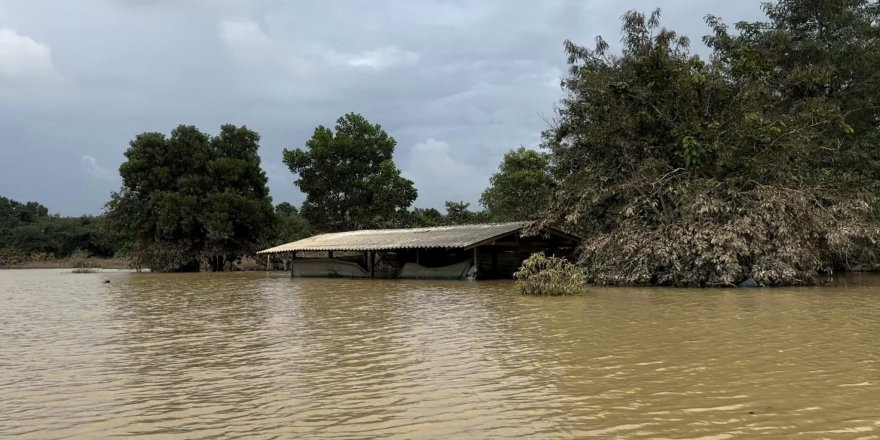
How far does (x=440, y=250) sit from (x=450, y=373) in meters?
17.9

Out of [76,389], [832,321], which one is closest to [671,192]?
[832,321]

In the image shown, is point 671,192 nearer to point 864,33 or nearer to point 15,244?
point 864,33

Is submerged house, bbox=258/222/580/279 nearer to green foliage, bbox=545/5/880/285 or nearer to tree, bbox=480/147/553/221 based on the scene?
green foliage, bbox=545/5/880/285

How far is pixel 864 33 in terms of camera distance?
70.2 feet

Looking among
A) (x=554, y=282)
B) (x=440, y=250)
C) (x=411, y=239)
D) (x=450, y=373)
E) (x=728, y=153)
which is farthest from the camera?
(x=440, y=250)

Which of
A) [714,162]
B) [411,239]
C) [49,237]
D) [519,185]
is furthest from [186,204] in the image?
[714,162]

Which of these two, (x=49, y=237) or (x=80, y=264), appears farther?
(x=49, y=237)

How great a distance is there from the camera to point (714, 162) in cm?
1762

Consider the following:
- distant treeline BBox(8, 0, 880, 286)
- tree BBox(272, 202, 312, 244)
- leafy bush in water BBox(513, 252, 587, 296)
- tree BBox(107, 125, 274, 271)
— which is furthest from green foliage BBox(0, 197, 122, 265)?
leafy bush in water BBox(513, 252, 587, 296)

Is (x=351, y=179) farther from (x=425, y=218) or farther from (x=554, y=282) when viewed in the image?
(x=554, y=282)

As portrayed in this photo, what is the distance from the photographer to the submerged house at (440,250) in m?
21.0

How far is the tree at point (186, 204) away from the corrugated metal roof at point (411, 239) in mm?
6271

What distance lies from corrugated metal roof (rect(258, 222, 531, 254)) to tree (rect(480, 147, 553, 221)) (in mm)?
8202

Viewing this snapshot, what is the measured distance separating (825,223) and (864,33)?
942 cm
